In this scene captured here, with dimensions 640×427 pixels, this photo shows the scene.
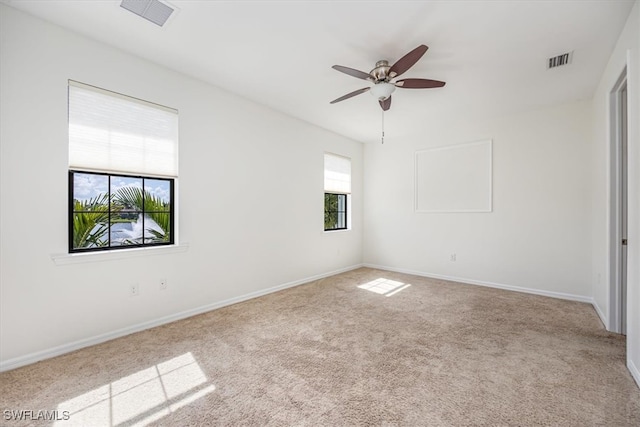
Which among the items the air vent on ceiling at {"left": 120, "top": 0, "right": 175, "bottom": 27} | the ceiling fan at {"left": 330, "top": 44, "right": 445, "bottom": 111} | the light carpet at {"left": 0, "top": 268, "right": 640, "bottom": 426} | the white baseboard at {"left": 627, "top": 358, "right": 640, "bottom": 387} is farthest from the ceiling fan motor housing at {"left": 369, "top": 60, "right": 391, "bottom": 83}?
the white baseboard at {"left": 627, "top": 358, "right": 640, "bottom": 387}

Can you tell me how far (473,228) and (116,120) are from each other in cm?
505

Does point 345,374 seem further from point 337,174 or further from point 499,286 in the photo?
point 337,174

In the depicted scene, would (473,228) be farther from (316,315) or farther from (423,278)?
(316,315)

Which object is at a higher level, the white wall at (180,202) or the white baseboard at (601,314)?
the white wall at (180,202)

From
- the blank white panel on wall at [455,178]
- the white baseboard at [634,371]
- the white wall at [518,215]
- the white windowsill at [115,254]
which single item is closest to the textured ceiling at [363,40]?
the white wall at [518,215]

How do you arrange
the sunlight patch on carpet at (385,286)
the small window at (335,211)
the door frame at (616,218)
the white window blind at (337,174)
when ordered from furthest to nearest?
the small window at (335,211)
the white window blind at (337,174)
the sunlight patch on carpet at (385,286)
the door frame at (616,218)

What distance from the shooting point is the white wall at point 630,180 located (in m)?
1.96

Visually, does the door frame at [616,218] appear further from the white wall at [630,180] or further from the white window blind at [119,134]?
the white window blind at [119,134]

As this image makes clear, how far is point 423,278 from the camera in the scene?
197 inches

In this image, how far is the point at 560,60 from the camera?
279cm

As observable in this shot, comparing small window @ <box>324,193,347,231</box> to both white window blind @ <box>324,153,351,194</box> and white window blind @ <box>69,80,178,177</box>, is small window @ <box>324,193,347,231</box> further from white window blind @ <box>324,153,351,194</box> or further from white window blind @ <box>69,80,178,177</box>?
white window blind @ <box>69,80,178,177</box>

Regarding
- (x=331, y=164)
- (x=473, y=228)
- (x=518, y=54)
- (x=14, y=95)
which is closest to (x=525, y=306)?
(x=473, y=228)

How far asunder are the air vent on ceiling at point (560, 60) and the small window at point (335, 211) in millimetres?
3515

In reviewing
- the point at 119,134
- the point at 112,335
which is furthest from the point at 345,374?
the point at 119,134
